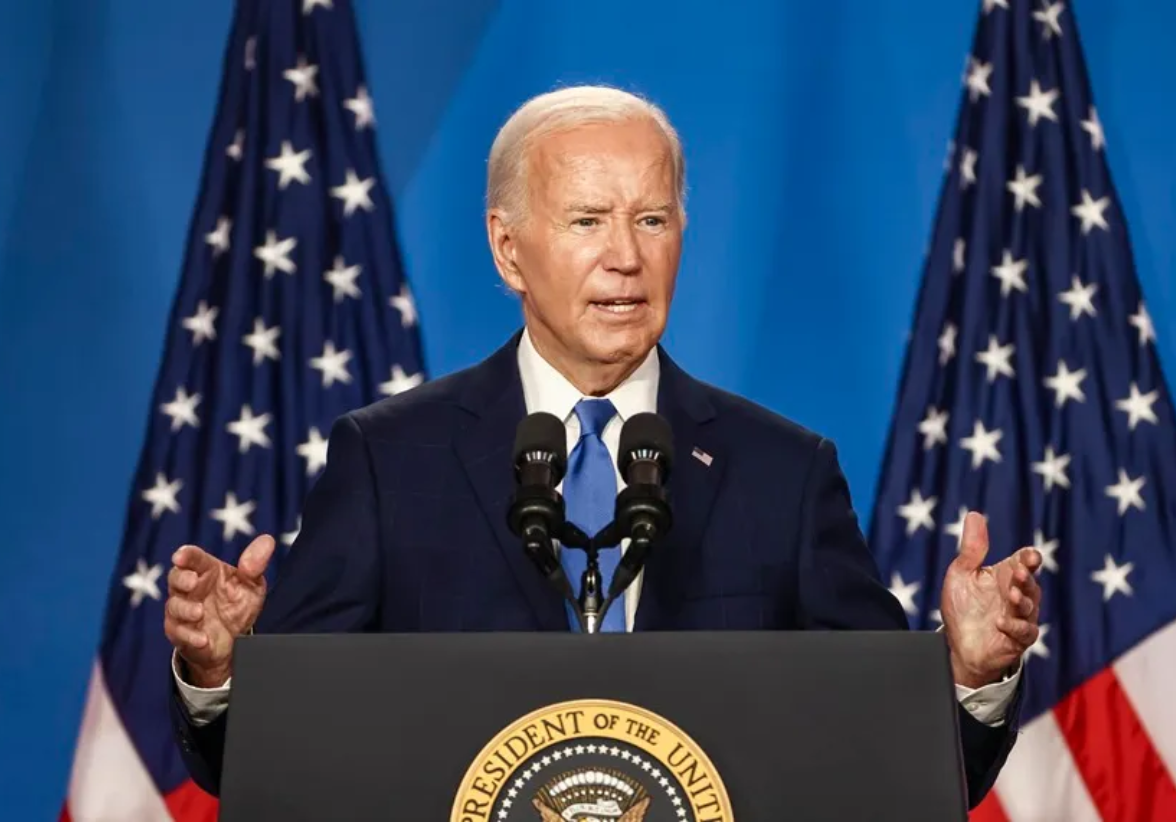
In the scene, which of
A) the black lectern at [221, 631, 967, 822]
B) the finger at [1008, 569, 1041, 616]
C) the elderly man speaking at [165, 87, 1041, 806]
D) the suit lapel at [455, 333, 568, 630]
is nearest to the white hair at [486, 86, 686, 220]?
the elderly man speaking at [165, 87, 1041, 806]

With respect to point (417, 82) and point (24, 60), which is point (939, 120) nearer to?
point (417, 82)

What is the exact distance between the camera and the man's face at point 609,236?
89.6 inches

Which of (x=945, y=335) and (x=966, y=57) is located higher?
(x=966, y=57)

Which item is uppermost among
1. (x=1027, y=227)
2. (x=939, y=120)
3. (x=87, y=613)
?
(x=939, y=120)

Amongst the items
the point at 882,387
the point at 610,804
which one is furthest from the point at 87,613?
the point at 610,804

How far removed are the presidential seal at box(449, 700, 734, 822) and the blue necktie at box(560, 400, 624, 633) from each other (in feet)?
2.14

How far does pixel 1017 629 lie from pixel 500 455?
73 centimetres

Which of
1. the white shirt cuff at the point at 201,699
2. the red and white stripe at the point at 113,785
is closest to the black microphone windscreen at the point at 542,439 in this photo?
the white shirt cuff at the point at 201,699

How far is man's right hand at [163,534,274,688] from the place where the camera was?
6.01 ft

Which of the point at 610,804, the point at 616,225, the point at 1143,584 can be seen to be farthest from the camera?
the point at 1143,584

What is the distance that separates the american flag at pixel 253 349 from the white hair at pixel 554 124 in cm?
161

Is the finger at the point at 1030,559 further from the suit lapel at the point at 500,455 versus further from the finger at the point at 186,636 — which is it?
the finger at the point at 186,636

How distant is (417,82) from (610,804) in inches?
122

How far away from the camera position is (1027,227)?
411 cm
